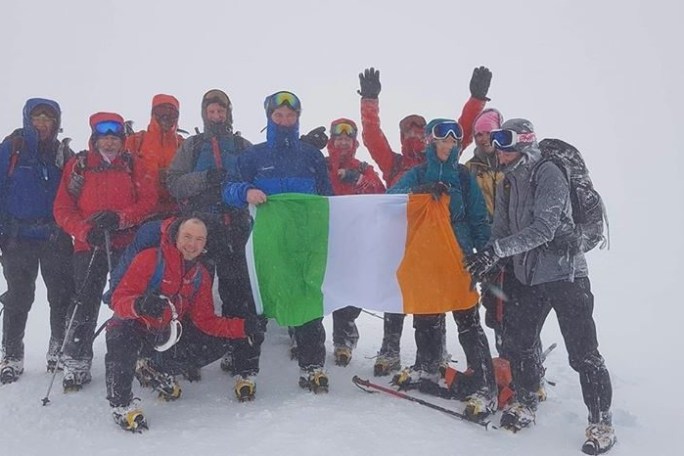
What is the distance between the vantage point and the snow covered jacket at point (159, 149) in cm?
690

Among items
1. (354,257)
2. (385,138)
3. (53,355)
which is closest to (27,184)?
(53,355)

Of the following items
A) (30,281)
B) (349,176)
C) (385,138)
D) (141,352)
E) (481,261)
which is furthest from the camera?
(349,176)

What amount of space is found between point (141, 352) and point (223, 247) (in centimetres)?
138

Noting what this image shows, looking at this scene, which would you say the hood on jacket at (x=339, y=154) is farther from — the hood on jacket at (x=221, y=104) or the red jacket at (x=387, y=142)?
the hood on jacket at (x=221, y=104)

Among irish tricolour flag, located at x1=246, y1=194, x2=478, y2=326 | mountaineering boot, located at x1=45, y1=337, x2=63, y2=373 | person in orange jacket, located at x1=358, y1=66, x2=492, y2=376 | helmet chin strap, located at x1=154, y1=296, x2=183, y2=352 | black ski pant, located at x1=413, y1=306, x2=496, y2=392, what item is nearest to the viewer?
helmet chin strap, located at x1=154, y1=296, x2=183, y2=352

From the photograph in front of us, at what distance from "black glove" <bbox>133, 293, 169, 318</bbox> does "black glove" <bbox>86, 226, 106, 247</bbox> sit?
1.30 meters

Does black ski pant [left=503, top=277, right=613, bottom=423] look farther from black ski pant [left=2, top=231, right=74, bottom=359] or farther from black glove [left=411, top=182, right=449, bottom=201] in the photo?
black ski pant [left=2, top=231, right=74, bottom=359]

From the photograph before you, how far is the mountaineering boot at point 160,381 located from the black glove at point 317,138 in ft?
10.7

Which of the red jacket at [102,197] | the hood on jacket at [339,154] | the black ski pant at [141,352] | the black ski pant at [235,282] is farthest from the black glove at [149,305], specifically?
the hood on jacket at [339,154]

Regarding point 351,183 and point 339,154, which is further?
point 339,154

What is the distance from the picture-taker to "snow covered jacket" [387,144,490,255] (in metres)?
6.16

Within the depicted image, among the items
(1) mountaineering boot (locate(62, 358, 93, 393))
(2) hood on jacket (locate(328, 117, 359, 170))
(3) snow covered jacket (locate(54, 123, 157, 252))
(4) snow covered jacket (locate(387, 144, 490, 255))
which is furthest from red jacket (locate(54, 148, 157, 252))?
(4) snow covered jacket (locate(387, 144, 490, 255))

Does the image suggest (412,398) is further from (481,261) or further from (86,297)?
(86,297)

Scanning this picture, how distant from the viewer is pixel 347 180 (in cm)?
786
